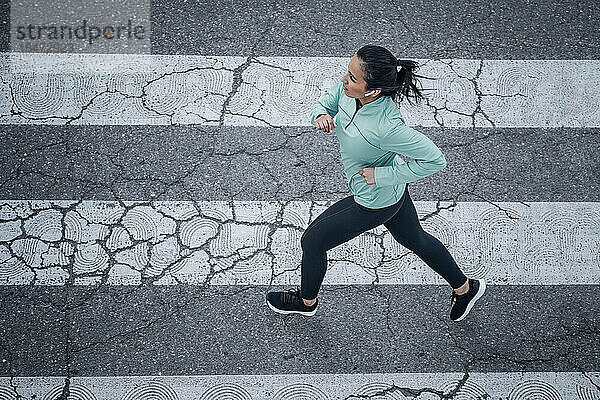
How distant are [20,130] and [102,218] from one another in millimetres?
963

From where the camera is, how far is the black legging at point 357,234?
11.7ft

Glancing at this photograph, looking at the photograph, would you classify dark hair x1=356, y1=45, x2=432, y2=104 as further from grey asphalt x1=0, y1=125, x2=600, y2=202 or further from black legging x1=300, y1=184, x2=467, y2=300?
grey asphalt x1=0, y1=125, x2=600, y2=202

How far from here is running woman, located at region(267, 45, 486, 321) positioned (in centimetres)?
310

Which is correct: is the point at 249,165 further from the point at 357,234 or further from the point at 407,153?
the point at 407,153

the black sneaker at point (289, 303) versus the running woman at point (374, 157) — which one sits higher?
the running woman at point (374, 157)

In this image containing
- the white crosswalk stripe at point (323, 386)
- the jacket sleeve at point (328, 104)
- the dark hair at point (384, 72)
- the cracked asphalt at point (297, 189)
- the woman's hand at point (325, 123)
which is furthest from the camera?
the cracked asphalt at point (297, 189)

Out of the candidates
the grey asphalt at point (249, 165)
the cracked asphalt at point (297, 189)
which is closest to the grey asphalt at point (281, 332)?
the cracked asphalt at point (297, 189)

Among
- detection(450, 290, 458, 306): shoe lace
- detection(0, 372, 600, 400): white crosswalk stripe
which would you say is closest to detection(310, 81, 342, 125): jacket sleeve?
detection(450, 290, 458, 306): shoe lace

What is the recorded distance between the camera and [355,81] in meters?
3.09

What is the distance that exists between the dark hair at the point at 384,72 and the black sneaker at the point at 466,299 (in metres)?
1.65

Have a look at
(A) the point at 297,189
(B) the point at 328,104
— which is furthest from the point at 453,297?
(B) the point at 328,104

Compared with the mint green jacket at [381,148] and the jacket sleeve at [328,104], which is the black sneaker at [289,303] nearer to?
the mint green jacket at [381,148]

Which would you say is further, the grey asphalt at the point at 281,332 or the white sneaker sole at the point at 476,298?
the white sneaker sole at the point at 476,298

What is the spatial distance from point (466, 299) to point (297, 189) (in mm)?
1398
